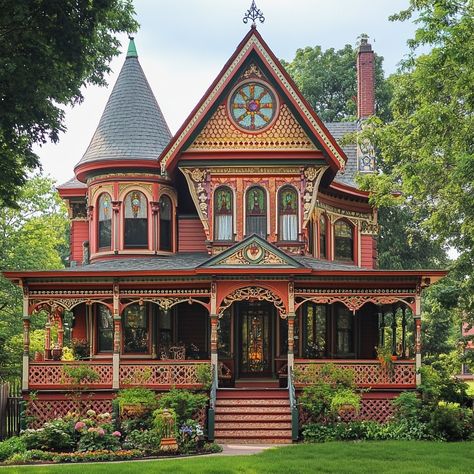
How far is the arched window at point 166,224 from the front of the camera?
29944 millimetres

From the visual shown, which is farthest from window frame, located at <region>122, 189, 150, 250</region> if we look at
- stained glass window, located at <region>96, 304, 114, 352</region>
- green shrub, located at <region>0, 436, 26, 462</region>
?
green shrub, located at <region>0, 436, 26, 462</region>

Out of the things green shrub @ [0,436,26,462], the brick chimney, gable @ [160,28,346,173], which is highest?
the brick chimney

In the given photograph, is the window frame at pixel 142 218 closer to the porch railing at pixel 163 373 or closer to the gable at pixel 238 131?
the gable at pixel 238 131

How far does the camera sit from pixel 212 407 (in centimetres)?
2366

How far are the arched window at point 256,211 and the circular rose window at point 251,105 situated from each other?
2.19m

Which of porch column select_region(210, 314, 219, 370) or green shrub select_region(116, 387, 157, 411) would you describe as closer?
green shrub select_region(116, 387, 157, 411)

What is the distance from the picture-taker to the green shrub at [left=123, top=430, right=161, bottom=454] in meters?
21.2

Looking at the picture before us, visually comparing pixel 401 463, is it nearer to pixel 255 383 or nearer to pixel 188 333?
pixel 255 383

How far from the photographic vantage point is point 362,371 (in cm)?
2538

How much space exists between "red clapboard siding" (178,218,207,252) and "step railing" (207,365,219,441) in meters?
6.18

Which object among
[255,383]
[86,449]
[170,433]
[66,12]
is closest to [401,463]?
[170,433]

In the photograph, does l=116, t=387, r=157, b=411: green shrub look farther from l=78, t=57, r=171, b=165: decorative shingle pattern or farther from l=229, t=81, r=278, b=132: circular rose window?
l=229, t=81, r=278, b=132: circular rose window

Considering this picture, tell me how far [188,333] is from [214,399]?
5043mm

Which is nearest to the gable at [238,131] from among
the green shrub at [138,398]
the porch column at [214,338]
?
the porch column at [214,338]
